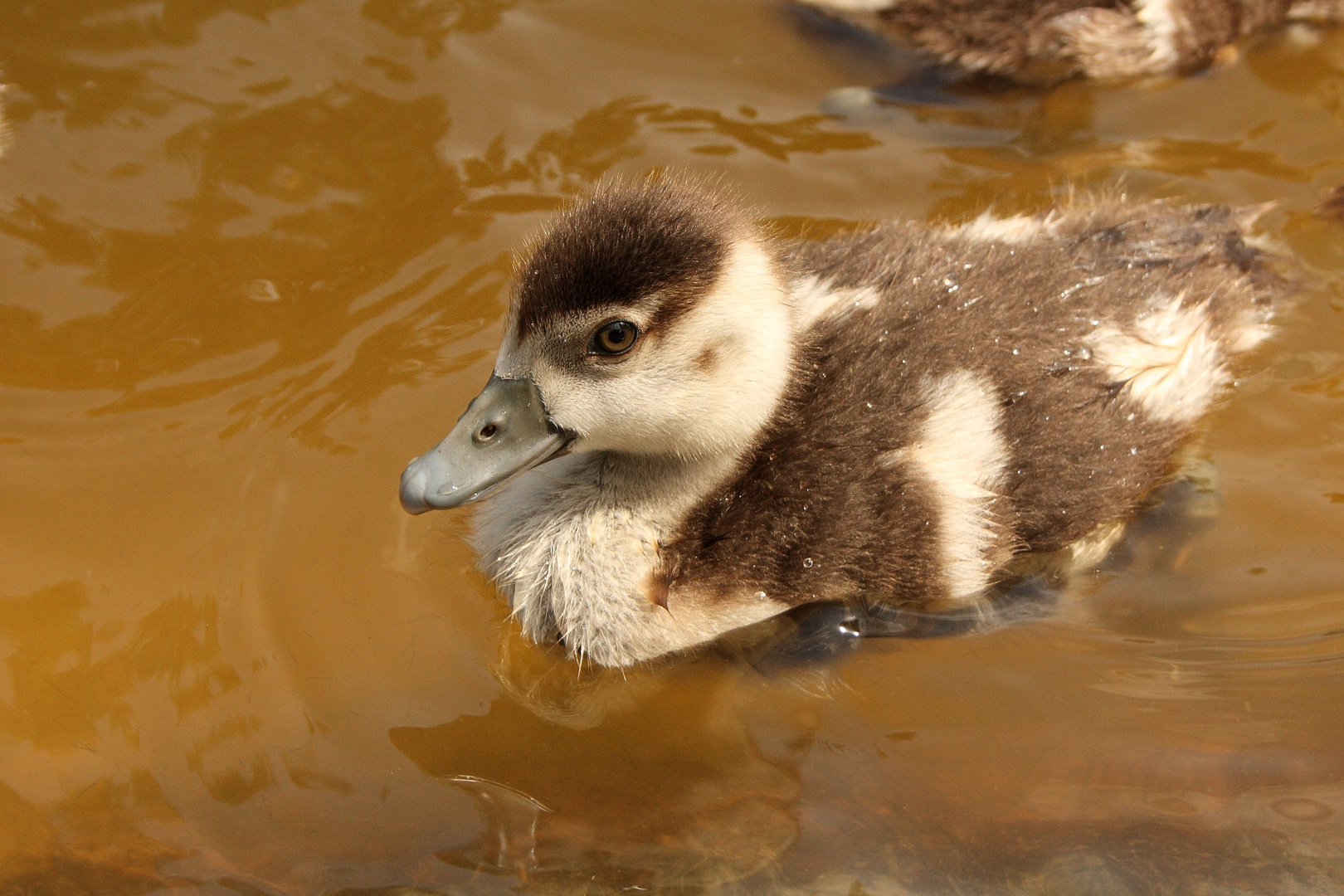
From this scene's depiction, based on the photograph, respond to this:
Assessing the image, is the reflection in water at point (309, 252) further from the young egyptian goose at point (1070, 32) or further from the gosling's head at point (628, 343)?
the gosling's head at point (628, 343)

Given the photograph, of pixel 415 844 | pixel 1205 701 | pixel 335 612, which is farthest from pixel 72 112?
pixel 1205 701

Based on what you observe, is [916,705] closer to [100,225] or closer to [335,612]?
[335,612]

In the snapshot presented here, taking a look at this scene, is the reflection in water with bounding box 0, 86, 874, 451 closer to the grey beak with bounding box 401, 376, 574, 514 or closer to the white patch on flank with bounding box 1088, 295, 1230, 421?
the grey beak with bounding box 401, 376, 574, 514

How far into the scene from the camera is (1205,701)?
244cm

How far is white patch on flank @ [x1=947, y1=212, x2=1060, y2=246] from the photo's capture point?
2781 mm

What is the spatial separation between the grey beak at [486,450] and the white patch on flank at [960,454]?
70 centimetres

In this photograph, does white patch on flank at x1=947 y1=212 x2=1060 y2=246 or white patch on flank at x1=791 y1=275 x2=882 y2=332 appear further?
white patch on flank at x1=947 y1=212 x2=1060 y2=246

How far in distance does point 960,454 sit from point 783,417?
1.19 ft

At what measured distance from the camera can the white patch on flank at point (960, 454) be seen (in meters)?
2.37

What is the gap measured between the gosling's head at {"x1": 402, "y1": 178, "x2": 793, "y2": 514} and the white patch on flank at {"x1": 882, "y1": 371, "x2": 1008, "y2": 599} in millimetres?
316

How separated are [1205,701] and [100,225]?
3056mm

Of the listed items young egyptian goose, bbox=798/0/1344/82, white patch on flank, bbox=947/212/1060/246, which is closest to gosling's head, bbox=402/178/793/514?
white patch on flank, bbox=947/212/1060/246

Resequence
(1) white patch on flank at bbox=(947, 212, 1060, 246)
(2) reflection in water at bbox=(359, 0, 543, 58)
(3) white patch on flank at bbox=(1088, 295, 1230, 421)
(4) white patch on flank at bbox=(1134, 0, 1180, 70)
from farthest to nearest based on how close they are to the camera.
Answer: (2) reflection in water at bbox=(359, 0, 543, 58)
(4) white patch on flank at bbox=(1134, 0, 1180, 70)
(1) white patch on flank at bbox=(947, 212, 1060, 246)
(3) white patch on flank at bbox=(1088, 295, 1230, 421)

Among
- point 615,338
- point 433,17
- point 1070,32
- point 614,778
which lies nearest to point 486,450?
point 615,338
